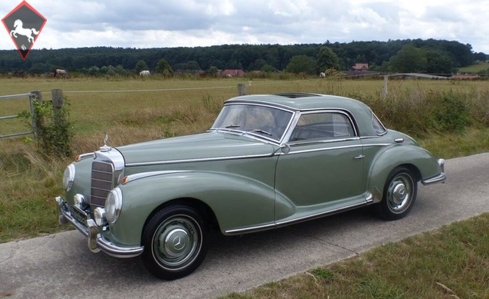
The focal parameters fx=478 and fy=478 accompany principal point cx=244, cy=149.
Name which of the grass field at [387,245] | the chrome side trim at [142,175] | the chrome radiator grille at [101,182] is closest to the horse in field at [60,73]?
the grass field at [387,245]

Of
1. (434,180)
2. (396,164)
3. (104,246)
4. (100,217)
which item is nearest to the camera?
(104,246)

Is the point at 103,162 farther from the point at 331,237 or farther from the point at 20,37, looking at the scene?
the point at 20,37

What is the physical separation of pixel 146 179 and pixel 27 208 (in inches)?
105

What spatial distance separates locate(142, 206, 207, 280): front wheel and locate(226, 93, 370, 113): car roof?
5.40 ft

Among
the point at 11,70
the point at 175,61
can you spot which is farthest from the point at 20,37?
the point at 11,70

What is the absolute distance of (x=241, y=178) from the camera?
4.43m

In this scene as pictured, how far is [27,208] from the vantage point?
5836mm

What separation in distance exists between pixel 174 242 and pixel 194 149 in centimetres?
90

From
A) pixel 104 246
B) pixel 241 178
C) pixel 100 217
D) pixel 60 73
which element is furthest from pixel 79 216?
pixel 60 73

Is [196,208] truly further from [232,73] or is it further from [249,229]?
[232,73]

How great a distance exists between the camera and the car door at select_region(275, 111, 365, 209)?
15.6 feet

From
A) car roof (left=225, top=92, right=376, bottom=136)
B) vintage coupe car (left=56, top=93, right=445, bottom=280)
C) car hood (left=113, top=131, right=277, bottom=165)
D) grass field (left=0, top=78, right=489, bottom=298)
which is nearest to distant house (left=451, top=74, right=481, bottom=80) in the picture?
grass field (left=0, top=78, right=489, bottom=298)

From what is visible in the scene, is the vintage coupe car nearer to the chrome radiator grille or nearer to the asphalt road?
the chrome radiator grille

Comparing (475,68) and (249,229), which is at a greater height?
(475,68)
